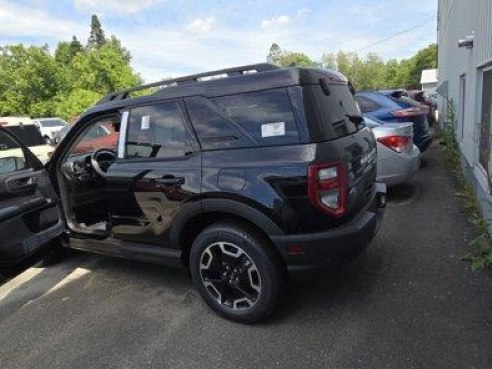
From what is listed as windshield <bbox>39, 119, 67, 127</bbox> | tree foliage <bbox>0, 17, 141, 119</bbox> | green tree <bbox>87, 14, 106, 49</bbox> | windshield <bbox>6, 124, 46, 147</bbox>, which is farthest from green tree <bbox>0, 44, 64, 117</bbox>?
green tree <bbox>87, 14, 106, 49</bbox>

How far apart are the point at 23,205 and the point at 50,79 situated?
138 feet

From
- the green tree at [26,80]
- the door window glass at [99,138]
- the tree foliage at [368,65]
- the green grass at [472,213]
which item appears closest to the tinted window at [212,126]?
the door window glass at [99,138]

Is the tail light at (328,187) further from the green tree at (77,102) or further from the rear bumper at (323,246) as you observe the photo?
the green tree at (77,102)

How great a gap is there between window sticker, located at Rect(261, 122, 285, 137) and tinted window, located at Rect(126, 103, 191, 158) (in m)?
0.66

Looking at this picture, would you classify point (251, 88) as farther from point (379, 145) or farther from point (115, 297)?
point (379, 145)

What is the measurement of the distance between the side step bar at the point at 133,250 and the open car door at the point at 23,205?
312mm

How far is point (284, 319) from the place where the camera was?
11.1ft

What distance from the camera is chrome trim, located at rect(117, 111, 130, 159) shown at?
380 cm

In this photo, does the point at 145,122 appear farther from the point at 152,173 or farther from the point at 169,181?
the point at 169,181

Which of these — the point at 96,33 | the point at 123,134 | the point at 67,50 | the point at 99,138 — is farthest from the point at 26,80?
the point at 96,33

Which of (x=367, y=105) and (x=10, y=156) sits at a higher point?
(x=10, y=156)

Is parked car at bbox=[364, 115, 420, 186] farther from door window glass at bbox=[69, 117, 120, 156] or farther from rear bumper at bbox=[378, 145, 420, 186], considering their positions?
door window glass at bbox=[69, 117, 120, 156]

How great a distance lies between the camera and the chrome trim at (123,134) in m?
3.80

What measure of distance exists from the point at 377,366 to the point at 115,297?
2.47 metres
